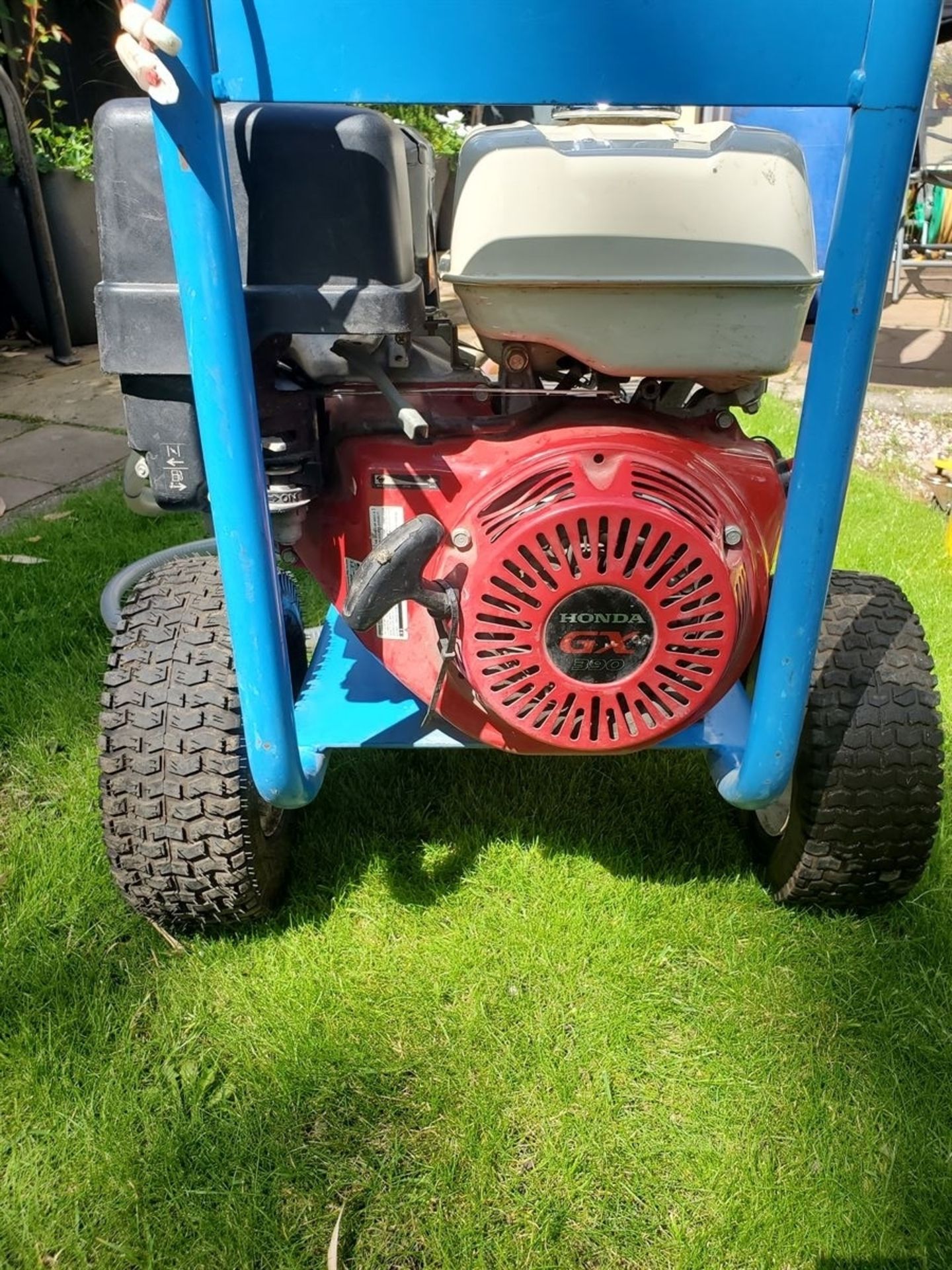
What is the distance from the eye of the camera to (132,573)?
2346mm

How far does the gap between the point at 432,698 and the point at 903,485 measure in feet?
8.68

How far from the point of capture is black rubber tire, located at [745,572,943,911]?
144cm

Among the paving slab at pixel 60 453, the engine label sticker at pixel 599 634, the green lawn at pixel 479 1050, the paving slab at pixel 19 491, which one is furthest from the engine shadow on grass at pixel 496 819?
the paving slab at pixel 60 453

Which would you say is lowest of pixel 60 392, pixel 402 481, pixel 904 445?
pixel 904 445

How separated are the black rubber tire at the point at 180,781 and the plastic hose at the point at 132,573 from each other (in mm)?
740

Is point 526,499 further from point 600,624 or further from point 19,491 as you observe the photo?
point 19,491

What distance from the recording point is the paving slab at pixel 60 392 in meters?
3.75

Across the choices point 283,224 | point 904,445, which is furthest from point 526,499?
point 904,445

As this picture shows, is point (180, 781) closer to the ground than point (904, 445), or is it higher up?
higher up

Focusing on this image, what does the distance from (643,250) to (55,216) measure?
13.6 feet

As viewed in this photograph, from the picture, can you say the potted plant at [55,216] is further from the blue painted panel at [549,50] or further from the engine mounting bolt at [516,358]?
the blue painted panel at [549,50]

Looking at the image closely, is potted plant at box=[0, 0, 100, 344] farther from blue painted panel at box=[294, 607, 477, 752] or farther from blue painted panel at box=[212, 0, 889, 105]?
blue painted panel at box=[212, 0, 889, 105]

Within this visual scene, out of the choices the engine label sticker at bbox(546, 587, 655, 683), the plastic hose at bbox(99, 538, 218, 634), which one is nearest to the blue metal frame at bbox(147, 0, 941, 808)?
the engine label sticker at bbox(546, 587, 655, 683)

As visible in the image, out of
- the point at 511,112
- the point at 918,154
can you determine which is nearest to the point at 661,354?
the point at 918,154
